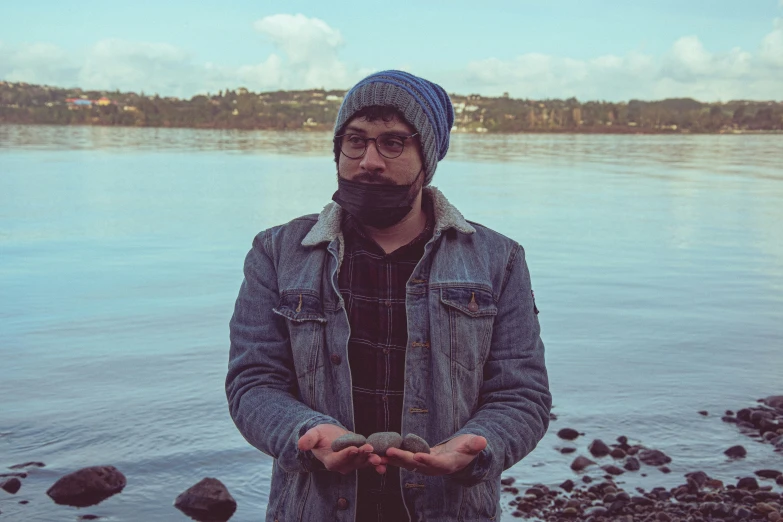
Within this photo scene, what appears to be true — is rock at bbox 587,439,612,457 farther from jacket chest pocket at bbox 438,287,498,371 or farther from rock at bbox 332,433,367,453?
rock at bbox 332,433,367,453

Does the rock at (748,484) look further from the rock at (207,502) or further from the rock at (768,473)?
the rock at (207,502)

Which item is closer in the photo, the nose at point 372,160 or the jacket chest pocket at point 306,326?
the jacket chest pocket at point 306,326

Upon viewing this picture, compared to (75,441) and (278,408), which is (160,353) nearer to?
(75,441)

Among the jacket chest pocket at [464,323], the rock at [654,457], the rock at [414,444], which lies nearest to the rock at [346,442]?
the rock at [414,444]

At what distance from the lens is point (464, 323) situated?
9.68 ft

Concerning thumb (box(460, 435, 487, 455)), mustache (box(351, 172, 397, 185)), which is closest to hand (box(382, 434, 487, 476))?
thumb (box(460, 435, 487, 455))

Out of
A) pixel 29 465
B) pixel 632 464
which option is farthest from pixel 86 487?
pixel 632 464

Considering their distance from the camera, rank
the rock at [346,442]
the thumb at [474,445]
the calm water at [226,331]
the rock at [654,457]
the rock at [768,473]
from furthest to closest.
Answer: the calm water at [226,331], the rock at [654,457], the rock at [768,473], the thumb at [474,445], the rock at [346,442]

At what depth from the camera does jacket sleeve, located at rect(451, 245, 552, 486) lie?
295 centimetres

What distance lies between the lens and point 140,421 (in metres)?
9.59

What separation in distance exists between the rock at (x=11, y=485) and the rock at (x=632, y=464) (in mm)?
4844

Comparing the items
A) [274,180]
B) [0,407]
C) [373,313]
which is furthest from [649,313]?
[274,180]

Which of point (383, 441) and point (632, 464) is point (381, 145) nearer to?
point (383, 441)

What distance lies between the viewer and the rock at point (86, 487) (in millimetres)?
7457
